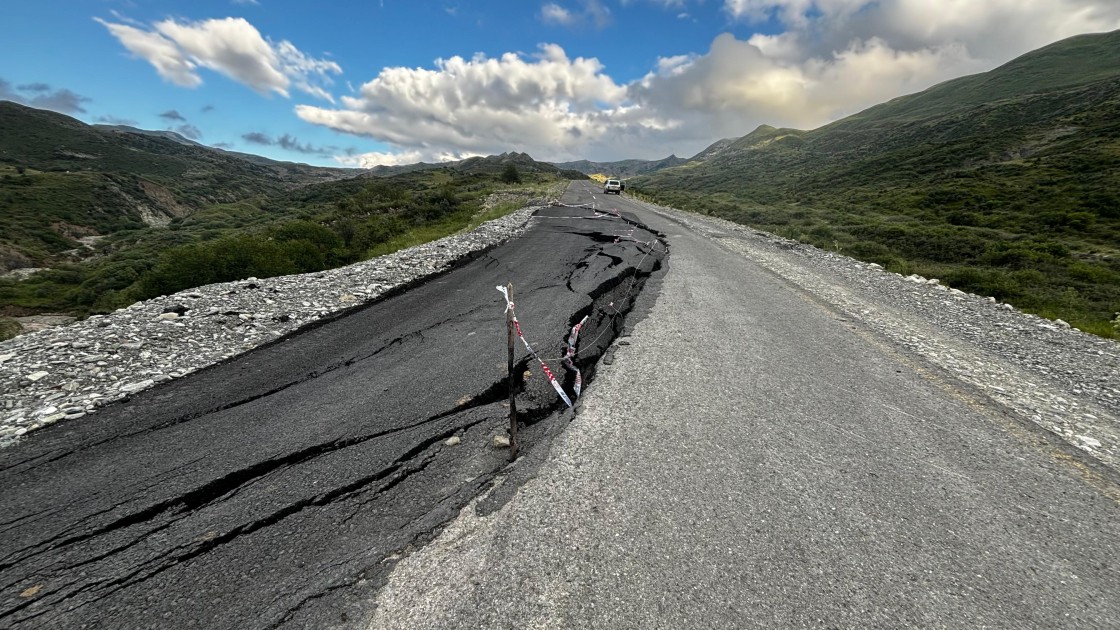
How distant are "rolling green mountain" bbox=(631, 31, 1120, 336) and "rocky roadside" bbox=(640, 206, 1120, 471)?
1.94 metres

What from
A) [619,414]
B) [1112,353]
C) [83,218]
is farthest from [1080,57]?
[83,218]

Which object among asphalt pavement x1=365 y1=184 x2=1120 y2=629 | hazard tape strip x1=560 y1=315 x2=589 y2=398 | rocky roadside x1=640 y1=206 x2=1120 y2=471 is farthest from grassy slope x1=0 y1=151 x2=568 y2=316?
rocky roadside x1=640 y1=206 x2=1120 y2=471

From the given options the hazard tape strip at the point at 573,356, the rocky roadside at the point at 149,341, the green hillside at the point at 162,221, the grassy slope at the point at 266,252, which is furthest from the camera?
the green hillside at the point at 162,221

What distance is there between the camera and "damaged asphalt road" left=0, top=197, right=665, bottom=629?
2.46 meters

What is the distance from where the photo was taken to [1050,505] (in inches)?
126

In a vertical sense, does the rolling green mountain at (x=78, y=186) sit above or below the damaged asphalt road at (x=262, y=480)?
above

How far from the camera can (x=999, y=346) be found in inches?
261

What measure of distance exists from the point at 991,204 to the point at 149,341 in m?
44.9

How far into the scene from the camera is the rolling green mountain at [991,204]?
12359mm

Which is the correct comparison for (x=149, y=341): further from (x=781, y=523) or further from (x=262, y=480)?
(x=781, y=523)

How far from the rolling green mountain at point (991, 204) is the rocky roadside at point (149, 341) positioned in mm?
14761

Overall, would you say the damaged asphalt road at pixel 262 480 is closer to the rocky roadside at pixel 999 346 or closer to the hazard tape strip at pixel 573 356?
the hazard tape strip at pixel 573 356

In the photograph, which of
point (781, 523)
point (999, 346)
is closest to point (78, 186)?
point (781, 523)

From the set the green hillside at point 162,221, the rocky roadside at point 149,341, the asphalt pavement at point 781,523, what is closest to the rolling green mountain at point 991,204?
the asphalt pavement at point 781,523
